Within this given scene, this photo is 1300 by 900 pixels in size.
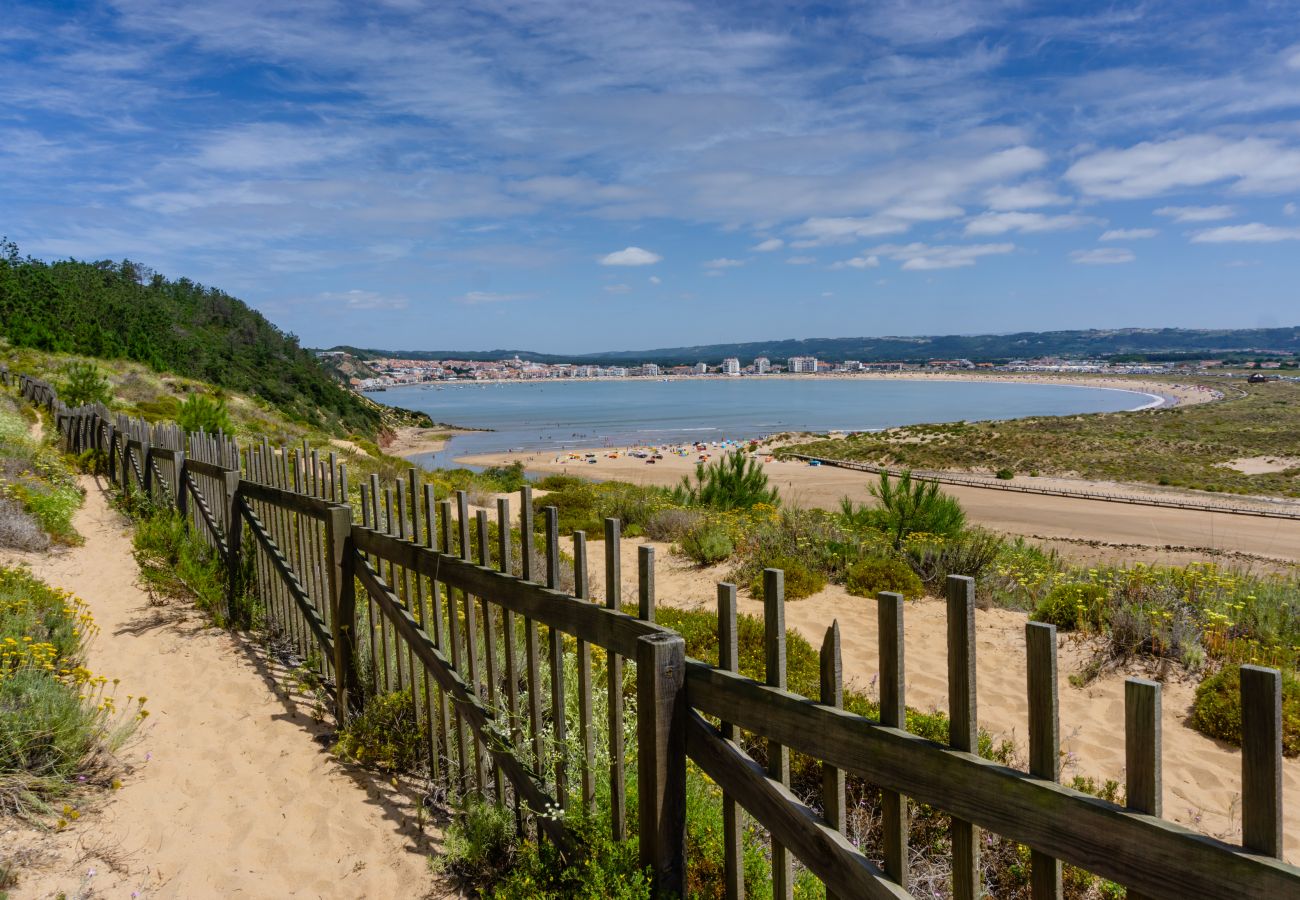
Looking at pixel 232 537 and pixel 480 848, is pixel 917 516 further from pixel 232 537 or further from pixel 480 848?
pixel 480 848

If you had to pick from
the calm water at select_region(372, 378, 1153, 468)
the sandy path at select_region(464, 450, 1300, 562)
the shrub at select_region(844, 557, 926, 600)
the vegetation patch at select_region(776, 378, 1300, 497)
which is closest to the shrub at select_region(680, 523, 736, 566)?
the shrub at select_region(844, 557, 926, 600)

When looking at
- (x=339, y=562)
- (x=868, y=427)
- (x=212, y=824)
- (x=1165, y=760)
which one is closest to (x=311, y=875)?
(x=212, y=824)

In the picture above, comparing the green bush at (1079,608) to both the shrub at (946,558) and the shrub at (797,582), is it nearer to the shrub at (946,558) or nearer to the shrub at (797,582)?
the shrub at (946,558)

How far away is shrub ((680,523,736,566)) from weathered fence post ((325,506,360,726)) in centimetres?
611

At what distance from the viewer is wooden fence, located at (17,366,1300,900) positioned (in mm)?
1443

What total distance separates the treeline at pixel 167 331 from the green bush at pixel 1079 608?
38231 millimetres

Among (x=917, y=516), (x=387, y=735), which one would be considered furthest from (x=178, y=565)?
(x=917, y=516)

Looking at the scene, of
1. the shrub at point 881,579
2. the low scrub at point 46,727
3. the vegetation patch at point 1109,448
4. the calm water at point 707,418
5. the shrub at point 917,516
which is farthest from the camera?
the calm water at point 707,418

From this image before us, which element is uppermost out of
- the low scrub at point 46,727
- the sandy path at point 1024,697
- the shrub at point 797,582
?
the low scrub at point 46,727

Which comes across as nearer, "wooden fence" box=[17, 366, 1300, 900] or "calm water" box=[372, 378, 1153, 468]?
"wooden fence" box=[17, 366, 1300, 900]

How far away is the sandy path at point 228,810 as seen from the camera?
339 cm

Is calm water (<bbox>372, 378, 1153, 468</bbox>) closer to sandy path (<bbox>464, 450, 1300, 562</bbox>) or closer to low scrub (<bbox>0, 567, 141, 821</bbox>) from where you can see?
sandy path (<bbox>464, 450, 1300, 562</bbox>)

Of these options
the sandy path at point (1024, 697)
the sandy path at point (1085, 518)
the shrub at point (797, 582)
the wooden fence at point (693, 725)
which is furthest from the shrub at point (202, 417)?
the wooden fence at point (693, 725)

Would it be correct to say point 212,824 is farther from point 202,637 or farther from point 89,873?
point 202,637
